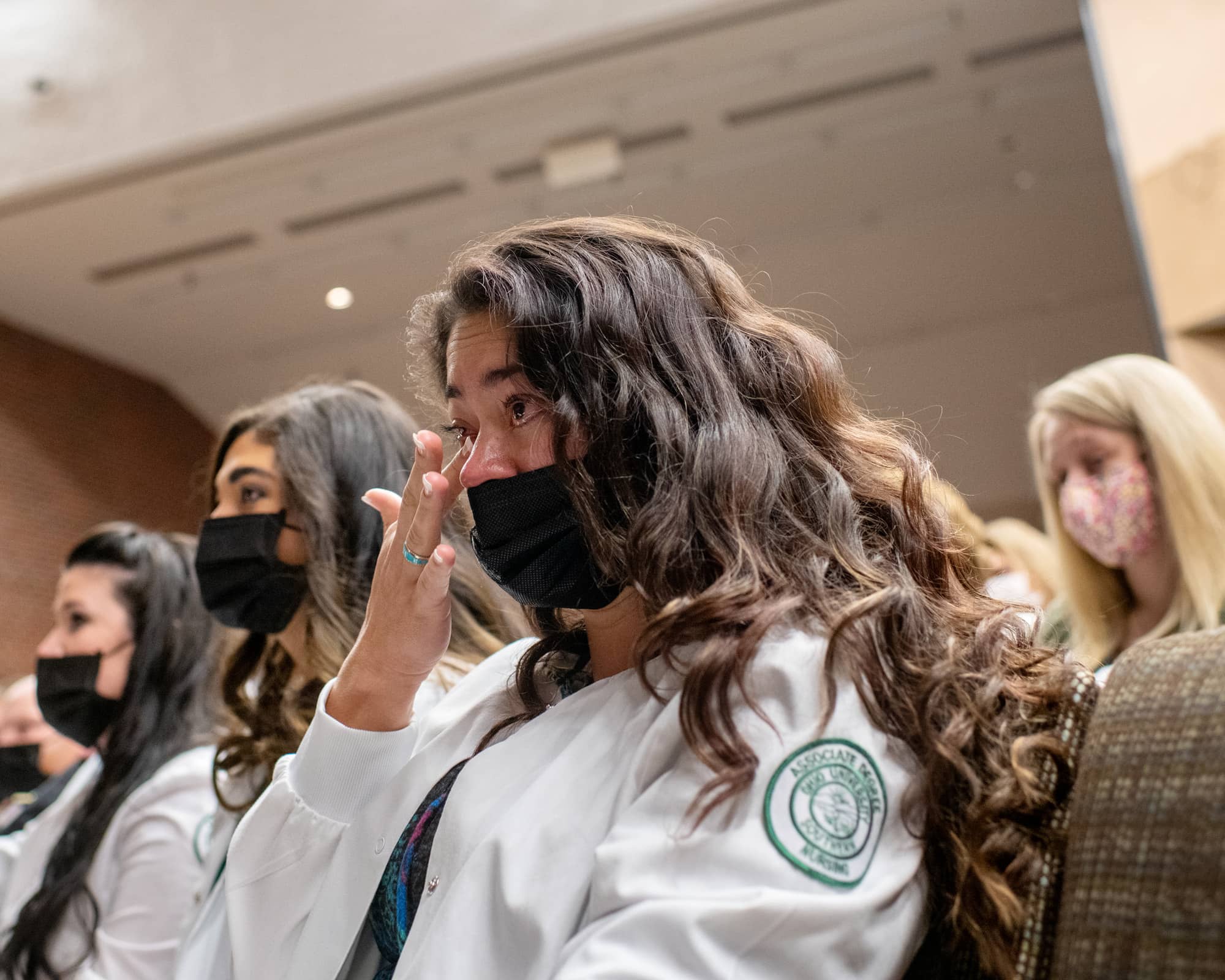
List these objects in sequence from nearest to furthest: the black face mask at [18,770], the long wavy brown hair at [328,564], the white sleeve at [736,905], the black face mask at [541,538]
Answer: the white sleeve at [736,905]
the black face mask at [541,538]
the long wavy brown hair at [328,564]
the black face mask at [18,770]

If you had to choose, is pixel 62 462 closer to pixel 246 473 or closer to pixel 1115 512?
pixel 246 473

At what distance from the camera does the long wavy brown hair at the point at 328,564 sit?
2.01 m

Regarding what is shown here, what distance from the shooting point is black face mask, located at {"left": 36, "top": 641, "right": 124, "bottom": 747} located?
259 cm

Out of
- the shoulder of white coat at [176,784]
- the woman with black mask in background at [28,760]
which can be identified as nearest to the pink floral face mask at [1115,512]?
the shoulder of white coat at [176,784]

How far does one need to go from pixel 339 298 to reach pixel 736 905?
26.9 feet

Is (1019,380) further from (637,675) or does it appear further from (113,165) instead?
(637,675)

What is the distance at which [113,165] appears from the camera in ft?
20.9

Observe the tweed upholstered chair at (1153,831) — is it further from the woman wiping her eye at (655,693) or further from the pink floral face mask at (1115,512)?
the pink floral face mask at (1115,512)

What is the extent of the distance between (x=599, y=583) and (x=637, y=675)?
11cm

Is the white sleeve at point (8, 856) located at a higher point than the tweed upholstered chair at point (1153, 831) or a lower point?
lower

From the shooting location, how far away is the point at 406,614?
1.44 m

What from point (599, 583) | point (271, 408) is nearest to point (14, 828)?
point (271, 408)

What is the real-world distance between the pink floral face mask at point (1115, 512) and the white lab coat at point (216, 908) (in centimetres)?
146

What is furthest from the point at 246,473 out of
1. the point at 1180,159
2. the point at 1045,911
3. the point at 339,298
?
the point at 339,298
